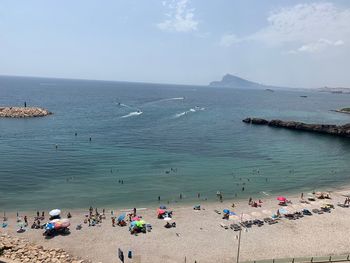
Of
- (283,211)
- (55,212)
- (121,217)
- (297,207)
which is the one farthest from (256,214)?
(55,212)

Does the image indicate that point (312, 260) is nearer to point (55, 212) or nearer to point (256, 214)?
point (256, 214)

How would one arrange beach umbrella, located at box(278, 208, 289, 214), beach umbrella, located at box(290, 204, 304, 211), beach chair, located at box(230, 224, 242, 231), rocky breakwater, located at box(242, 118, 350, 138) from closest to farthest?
1. beach chair, located at box(230, 224, 242, 231)
2. beach umbrella, located at box(278, 208, 289, 214)
3. beach umbrella, located at box(290, 204, 304, 211)
4. rocky breakwater, located at box(242, 118, 350, 138)

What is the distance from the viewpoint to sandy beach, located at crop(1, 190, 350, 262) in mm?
31250

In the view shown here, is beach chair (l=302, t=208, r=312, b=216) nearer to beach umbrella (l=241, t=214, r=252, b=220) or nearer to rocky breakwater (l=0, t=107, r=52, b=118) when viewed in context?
beach umbrella (l=241, t=214, r=252, b=220)

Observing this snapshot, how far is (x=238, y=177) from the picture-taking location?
5459 centimetres

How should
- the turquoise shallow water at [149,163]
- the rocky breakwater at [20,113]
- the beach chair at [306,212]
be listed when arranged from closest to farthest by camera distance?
the beach chair at [306,212], the turquoise shallow water at [149,163], the rocky breakwater at [20,113]

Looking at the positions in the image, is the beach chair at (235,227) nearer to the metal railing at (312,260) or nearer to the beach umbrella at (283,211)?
the metal railing at (312,260)

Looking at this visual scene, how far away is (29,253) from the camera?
29.5 m

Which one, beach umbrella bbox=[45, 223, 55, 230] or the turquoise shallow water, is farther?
the turquoise shallow water

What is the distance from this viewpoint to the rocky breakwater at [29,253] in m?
28.5

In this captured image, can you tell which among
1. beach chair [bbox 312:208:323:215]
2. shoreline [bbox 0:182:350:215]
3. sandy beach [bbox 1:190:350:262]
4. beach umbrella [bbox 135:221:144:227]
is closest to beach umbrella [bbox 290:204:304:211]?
beach chair [bbox 312:208:323:215]

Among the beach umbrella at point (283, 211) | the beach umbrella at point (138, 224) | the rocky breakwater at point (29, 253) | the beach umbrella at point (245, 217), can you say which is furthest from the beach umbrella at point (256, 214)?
the rocky breakwater at point (29, 253)

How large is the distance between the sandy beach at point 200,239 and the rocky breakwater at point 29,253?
1.27m

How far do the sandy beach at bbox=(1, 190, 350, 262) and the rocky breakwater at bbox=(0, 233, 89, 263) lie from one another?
127 cm
